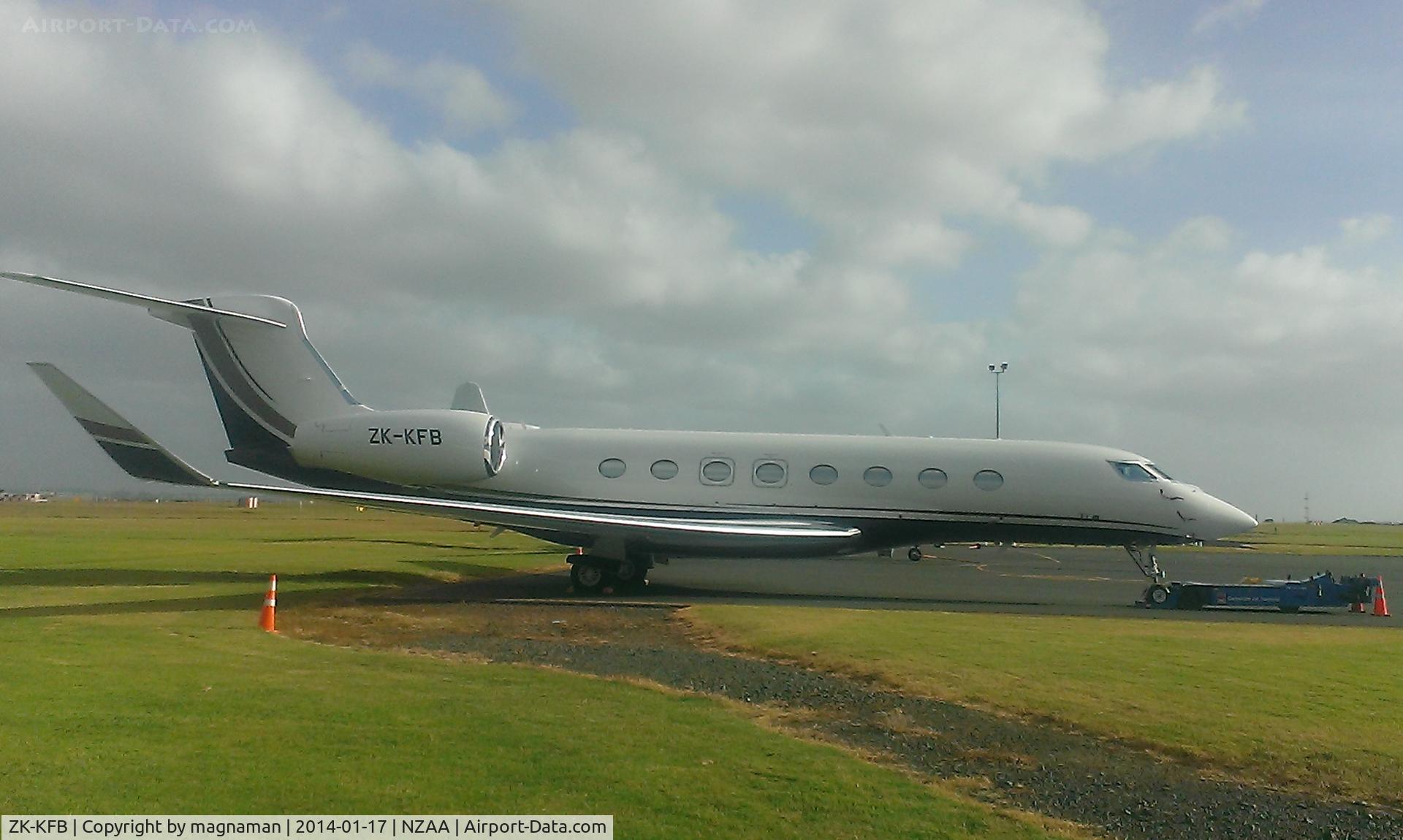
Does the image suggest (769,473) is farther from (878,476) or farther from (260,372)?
(260,372)

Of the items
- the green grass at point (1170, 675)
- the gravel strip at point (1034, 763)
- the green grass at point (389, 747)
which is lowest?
the gravel strip at point (1034, 763)

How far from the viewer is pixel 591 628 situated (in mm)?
11812

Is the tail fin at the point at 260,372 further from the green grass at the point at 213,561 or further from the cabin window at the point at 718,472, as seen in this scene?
the cabin window at the point at 718,472

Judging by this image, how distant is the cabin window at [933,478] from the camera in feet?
55.6

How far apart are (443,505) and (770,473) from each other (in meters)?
6.00

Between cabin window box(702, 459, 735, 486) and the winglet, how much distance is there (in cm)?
829

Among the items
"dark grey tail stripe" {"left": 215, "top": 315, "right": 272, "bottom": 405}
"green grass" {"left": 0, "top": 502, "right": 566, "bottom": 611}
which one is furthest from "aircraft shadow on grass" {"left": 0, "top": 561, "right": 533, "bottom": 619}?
"dark grey tail stripe" {"left": 215, "top": 315, "right": 272, "bottom": 405}

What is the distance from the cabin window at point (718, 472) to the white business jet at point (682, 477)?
0.03 m

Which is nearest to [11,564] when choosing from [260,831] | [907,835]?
[260,831]

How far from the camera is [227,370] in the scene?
17250mm

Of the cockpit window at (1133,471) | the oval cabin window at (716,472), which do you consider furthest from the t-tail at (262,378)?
the cockpit window at (1133,471)

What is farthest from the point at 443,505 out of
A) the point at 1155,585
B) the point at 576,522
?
the point at 1155,585

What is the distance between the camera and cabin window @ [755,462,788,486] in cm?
1723

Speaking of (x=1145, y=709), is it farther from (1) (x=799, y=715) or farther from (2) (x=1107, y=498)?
(2) (x=1107, y=498)
